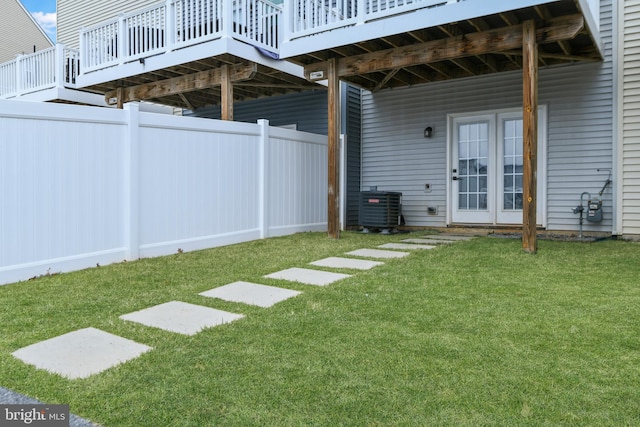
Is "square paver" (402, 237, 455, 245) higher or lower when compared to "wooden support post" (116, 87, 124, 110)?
lower

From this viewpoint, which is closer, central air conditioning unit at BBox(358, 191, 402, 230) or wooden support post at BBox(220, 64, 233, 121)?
central air conditioning unit at BBox(358, 191, 402, 230)

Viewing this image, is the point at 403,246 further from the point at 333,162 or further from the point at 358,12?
the point at 358,12

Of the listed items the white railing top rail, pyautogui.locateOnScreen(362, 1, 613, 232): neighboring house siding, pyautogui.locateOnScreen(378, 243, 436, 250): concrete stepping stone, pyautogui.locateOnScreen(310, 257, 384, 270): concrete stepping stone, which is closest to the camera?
pyautogui.locateOnScreen(310, 257, 384, 270): concrete stepping stone

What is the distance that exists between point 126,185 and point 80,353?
9.82 ft

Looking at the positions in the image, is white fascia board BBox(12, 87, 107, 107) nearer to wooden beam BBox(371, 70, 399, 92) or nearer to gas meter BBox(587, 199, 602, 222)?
wooden beam BBox(371, 70, 399, 92)

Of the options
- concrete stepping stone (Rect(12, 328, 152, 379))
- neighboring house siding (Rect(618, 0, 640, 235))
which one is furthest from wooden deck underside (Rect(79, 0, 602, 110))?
concrete stepping stone (Rect(12, 328, 152, 379))

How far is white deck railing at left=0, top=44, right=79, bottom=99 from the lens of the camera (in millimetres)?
9992

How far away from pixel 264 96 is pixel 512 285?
780cm

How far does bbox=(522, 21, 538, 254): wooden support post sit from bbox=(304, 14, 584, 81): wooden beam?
0.22 meters

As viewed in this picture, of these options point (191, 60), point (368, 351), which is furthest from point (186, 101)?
point (368, 351)

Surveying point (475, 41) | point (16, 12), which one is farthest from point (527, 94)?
point (16, 12)

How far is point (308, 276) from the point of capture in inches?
160

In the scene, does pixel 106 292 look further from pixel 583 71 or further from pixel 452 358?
pixel 583 71

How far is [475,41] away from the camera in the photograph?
5.70m
